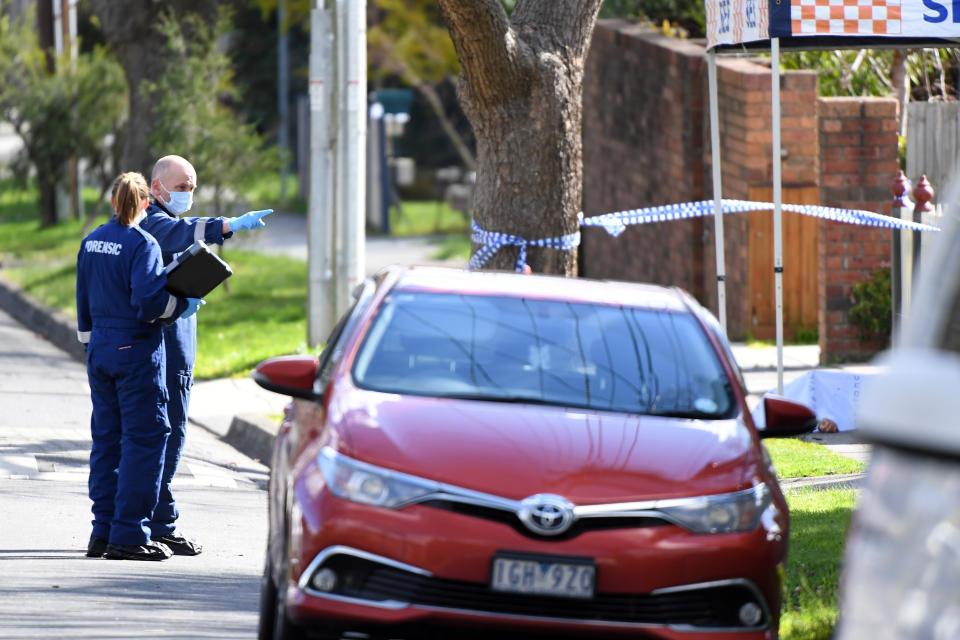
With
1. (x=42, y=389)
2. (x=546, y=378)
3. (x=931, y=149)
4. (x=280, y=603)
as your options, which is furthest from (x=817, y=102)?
(x=280, y=603)

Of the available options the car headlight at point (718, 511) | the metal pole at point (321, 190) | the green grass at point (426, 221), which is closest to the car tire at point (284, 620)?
the car headlight at point (718, 511)

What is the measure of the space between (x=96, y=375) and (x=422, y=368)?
250 centimetres

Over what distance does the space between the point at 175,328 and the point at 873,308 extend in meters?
6.88

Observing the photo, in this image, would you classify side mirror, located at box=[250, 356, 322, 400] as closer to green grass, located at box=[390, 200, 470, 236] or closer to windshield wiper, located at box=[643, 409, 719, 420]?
windshield wiper, located at box=[643, 409, 719, 420]

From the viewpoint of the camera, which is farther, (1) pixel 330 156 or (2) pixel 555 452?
(1) pixel 330 156

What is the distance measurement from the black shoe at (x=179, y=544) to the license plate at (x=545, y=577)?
3486mm

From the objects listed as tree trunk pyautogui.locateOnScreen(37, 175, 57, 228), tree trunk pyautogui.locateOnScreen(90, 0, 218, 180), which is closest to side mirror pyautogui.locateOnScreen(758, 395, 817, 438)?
tree trunk pyautogui.locateOnScreen(90, 0, 218, 180)

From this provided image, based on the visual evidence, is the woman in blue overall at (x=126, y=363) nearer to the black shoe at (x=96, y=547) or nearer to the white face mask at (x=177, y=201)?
the black shoe at (x=96, y=547)

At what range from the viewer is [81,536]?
8836 millimetres

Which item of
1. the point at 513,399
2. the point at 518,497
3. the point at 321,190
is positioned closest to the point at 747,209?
the point at 321,190

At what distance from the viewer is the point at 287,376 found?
6.32 metres

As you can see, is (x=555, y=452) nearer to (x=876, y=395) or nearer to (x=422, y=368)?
(x=422, y=368)

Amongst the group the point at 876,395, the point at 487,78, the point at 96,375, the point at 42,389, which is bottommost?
the point at 42,389

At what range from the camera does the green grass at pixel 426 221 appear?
2889 centimetres
